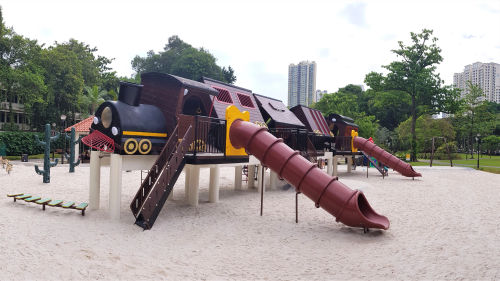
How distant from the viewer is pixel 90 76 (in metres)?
52.0

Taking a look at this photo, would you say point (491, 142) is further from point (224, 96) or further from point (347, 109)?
point (224, 96)

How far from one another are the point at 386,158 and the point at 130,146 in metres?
20.9

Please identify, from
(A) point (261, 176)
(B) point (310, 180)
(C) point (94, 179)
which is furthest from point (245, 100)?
(C) point (94, 179)

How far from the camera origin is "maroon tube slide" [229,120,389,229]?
9.68 metres

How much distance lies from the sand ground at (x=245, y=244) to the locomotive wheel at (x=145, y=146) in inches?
85.6

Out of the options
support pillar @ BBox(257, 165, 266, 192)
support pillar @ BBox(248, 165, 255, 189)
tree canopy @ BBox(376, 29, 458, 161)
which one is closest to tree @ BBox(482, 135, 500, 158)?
tree canopy @ BBox(376, 29, 458, 161)

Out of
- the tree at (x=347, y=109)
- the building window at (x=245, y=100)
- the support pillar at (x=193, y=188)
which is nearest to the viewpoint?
the support pillar at (x=193, y=188)

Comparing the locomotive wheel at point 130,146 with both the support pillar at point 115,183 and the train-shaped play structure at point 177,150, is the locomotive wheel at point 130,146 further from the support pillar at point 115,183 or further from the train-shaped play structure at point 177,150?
the support pillar at point 115,183

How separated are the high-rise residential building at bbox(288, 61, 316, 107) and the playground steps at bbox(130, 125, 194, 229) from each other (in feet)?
363

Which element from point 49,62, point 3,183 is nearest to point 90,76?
point 49,62

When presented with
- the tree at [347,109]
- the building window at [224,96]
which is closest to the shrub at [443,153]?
the tree at [347,109]

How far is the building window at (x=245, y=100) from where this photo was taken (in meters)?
17.8

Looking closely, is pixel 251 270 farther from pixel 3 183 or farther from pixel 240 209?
pixel 3 183

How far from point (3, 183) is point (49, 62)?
101 ft
